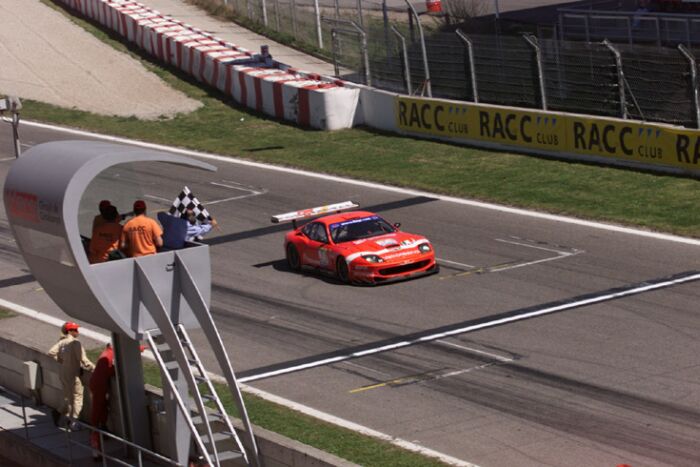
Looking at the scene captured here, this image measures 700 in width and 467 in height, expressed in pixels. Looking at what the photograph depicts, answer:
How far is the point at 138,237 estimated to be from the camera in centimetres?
1566

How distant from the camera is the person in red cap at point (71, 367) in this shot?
17797 mm

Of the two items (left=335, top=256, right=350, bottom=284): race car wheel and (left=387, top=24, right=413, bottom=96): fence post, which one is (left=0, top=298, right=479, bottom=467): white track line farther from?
(left=387, top=24, right=413, bottom=96): fence post

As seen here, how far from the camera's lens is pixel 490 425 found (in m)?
16.6

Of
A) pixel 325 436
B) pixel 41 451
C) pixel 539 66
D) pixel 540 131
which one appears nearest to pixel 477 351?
pixel 325 436

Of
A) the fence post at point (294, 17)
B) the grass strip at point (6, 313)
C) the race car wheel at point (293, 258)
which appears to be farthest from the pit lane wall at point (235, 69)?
the grass strip at point (6, 313)

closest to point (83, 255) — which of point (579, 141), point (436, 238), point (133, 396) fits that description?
point (133, 396)

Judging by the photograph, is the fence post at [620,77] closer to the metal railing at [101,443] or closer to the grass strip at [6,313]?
the grass strip at [6,313]

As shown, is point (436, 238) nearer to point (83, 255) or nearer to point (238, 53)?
point (83, 255)

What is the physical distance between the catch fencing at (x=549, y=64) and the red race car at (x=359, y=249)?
8.89 metres

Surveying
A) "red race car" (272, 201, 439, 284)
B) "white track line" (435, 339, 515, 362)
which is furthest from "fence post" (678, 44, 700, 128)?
"white track line" (435, 339, 515, 362)

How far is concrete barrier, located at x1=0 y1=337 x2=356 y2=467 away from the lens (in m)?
14.0

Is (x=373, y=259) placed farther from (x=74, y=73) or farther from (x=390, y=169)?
(x=74, y=73)

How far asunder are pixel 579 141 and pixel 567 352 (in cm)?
1401

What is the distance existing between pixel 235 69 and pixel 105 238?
94.6ft
